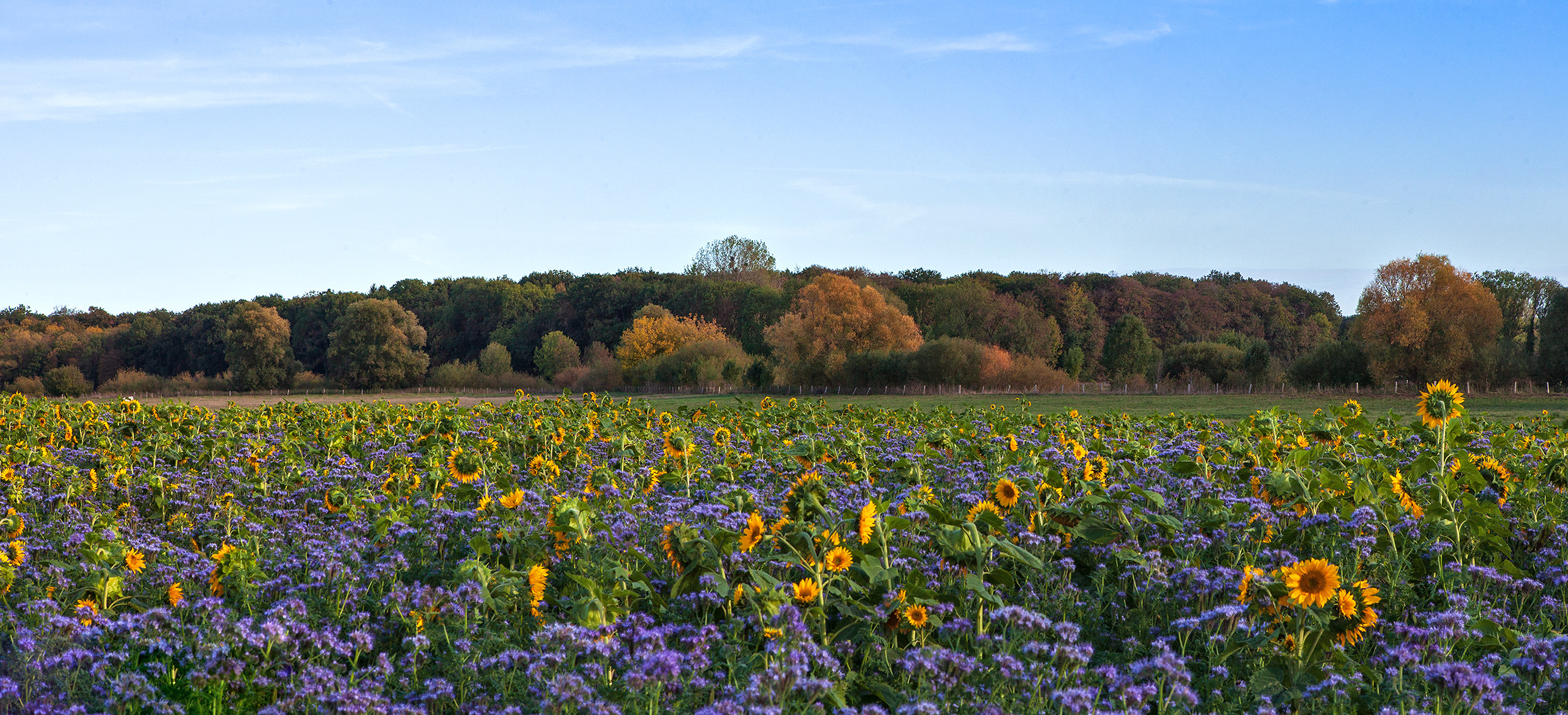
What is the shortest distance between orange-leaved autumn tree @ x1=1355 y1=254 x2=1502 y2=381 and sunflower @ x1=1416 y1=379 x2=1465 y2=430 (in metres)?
44.4

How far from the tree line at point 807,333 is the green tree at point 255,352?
0.48 ft

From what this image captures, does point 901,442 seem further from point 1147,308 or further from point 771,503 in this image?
point 1147,308

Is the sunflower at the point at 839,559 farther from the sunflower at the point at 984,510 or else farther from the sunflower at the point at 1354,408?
the sunflower at the point at 1354,408

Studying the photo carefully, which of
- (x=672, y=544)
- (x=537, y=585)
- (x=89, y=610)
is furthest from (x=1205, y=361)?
(x=89, y=610)

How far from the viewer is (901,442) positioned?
29.2 ft

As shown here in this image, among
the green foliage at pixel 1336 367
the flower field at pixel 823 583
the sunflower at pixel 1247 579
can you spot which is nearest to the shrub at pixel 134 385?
the green foliage at pixel 1336 367

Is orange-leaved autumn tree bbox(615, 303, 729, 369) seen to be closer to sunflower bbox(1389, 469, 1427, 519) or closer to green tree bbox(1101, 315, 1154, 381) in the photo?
green tree bbox(1101, 315, 1154, 381)

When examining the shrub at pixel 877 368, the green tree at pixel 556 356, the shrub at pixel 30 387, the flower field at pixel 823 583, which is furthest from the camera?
the green tree at pixel 556 356

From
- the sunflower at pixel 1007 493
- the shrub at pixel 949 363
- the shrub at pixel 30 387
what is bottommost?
the shrub at pixel 30 387

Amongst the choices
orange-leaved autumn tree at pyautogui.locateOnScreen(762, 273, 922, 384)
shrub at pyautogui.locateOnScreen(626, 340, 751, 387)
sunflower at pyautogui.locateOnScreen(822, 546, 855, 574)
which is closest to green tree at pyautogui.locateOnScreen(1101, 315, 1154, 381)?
orange-leaved autumn tree at pyautogui.locateOnScreen(762, 273, 922, 384)

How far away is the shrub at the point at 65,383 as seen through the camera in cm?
5891

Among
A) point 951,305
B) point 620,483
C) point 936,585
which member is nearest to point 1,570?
point 620,483

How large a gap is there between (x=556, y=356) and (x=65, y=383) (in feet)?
100

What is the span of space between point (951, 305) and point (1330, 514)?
73.8m
